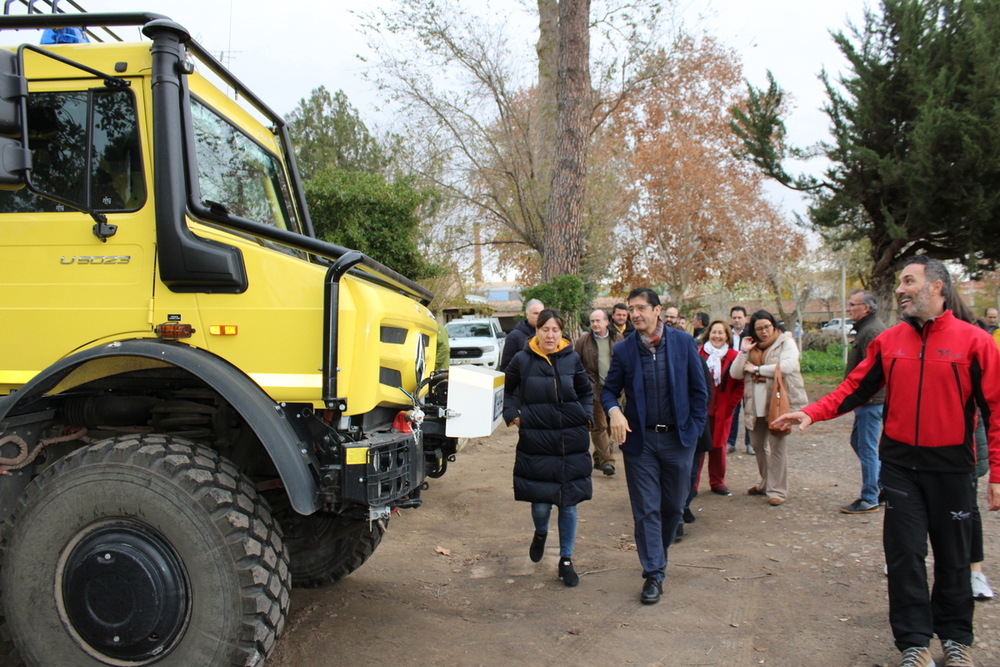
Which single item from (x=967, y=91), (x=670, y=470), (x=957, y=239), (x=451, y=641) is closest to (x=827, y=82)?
(x=967, y=91)

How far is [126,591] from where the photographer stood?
2.88 m

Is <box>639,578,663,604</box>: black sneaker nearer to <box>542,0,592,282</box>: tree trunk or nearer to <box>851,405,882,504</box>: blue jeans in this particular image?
<box>851,405,882,504</box>: blue jeans

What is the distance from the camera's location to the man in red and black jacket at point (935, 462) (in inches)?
131

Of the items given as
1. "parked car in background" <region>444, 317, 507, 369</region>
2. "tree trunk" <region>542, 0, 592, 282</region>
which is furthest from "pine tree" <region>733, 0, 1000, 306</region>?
"parked car in background" <region>444, 317, 507, 369</region>

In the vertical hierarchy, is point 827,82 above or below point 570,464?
above

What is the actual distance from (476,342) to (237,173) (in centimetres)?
1580

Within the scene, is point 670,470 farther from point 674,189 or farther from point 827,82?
point 674,189

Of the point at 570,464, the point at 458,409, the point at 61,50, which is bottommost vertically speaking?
the point at 570,464

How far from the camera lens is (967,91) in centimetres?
1088

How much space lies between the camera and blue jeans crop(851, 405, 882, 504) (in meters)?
6.06

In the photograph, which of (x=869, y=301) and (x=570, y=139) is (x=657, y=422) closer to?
(x=869, y=301)

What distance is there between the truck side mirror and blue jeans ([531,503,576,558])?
141 inches

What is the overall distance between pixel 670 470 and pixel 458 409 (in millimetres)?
1684

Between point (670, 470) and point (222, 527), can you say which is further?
point (670, 470)
